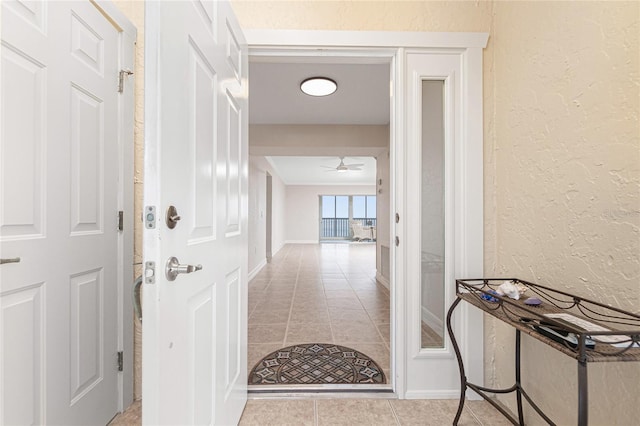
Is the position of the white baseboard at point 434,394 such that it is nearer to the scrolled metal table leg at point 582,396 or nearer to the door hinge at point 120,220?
the scrolled metal table leg at point 582,396

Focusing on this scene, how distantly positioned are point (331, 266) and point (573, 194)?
542 centimetres

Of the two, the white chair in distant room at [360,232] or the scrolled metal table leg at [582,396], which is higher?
the scrolled metal table leg at [582,396]

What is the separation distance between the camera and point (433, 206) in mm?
1694

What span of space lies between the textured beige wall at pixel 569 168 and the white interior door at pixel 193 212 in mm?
1425

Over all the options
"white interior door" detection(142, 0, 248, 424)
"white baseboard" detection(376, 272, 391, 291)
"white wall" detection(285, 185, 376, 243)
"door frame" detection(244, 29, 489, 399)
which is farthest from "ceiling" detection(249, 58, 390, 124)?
"white wall" detection(285, 185, 376, 243)

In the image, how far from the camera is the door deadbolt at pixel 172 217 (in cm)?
78

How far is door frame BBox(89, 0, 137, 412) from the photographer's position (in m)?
1.47

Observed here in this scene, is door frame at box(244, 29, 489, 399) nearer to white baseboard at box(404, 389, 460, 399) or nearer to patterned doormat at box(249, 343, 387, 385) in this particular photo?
white baseboard at box(404, 389, 460, 399)

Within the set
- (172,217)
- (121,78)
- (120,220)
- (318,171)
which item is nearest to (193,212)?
(172,217)

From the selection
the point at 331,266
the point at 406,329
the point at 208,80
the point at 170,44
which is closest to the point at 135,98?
the point at 208,80

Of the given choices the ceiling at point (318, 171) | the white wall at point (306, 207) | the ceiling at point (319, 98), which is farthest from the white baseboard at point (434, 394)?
the white wall at point (306, 207)

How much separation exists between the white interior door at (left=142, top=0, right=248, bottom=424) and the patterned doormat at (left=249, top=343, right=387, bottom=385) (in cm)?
42

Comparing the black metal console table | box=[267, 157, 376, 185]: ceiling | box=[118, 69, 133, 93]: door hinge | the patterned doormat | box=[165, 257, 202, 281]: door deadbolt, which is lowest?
the patterned doormat

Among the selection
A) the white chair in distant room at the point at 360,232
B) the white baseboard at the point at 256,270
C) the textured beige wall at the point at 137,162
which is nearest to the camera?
the textured beige wall at the point at 137,162
